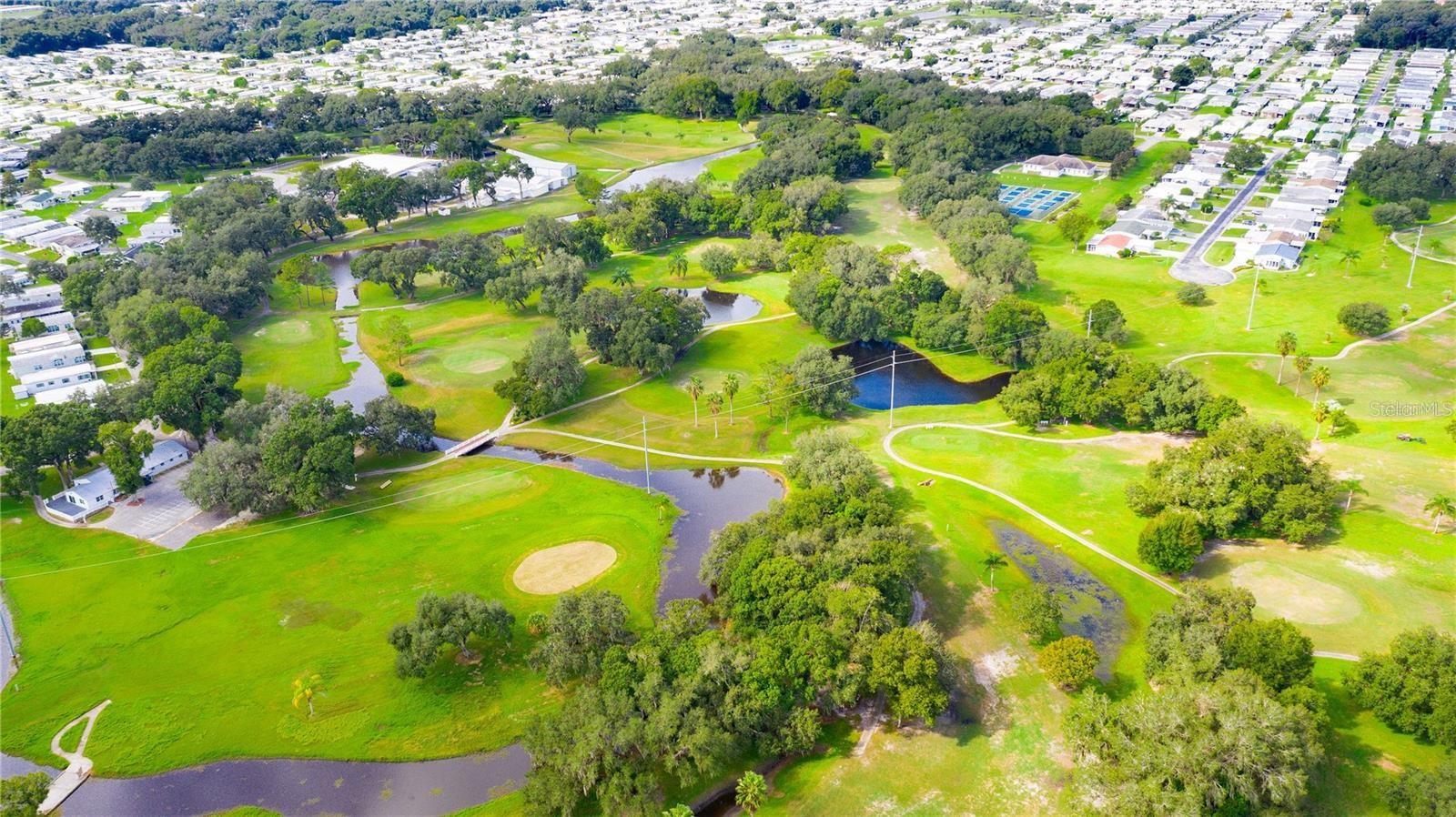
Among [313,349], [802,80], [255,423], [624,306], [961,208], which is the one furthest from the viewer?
[802,80]

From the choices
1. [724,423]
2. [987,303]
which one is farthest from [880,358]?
[724,423]

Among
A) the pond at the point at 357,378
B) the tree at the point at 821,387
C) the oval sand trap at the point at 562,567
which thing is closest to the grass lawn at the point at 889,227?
the tree at the point at 821,387

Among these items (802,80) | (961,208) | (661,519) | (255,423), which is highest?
(802,80)

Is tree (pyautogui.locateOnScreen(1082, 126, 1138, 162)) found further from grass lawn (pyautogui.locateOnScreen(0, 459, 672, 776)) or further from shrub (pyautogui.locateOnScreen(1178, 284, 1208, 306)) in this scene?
grass lawn (pyautogui.locateOnScreen(0, 459, 672, 776))

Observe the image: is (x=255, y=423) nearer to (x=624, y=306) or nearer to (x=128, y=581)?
(x=128, y=581)

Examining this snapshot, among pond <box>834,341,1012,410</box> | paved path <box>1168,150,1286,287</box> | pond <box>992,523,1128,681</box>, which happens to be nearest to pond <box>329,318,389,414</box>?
pond <box>834,341,1012,410</box>

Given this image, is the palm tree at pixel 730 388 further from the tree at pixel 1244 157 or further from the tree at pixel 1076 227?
the tree at pixel 1244 157
